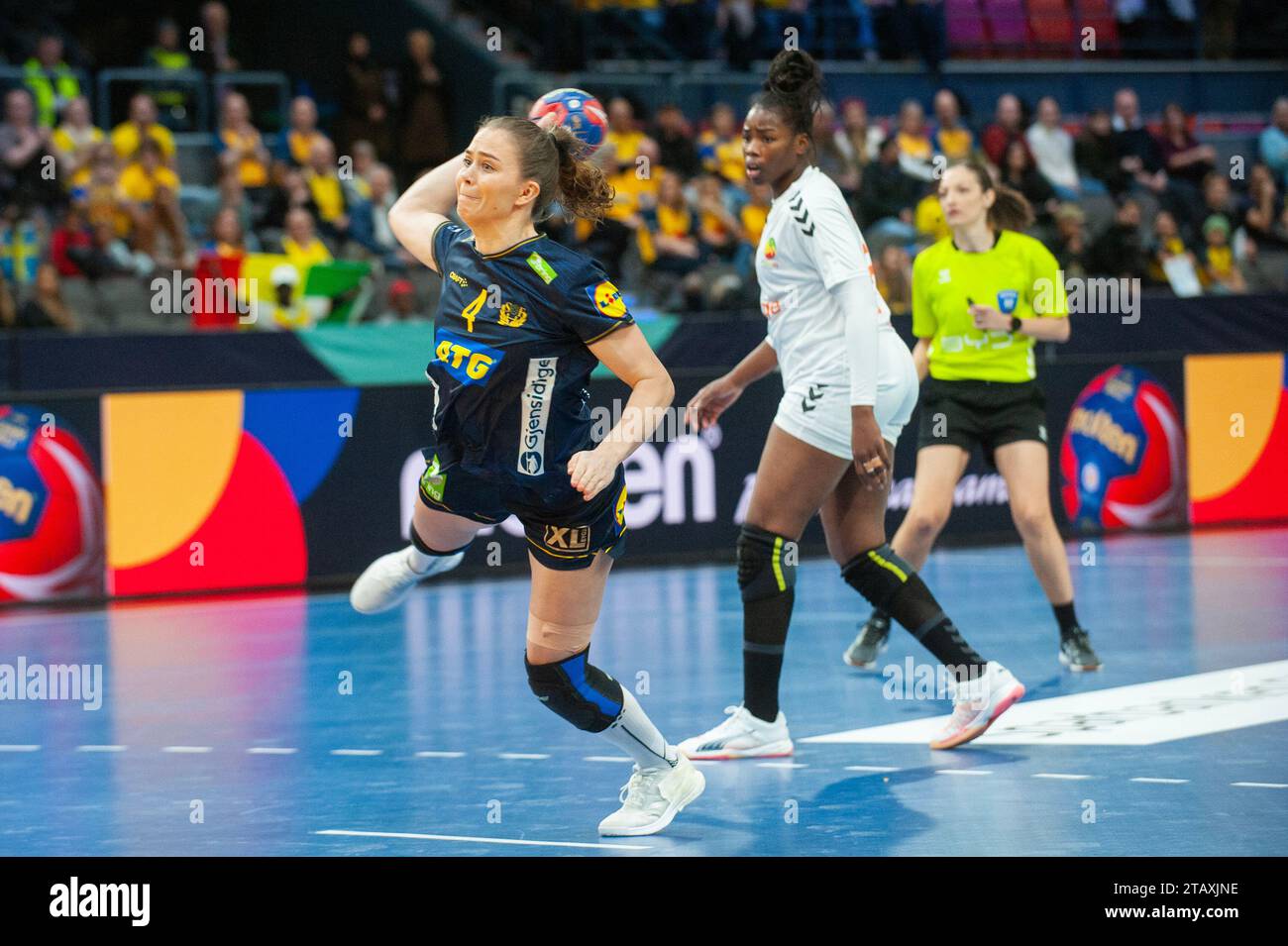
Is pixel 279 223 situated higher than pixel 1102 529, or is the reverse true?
pixel 279 223

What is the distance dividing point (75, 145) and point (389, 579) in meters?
10.1

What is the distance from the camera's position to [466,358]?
507cm

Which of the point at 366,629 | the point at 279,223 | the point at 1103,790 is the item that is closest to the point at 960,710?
the point at 1103,790

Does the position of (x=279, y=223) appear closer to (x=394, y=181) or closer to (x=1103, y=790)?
(x=394, y=181)

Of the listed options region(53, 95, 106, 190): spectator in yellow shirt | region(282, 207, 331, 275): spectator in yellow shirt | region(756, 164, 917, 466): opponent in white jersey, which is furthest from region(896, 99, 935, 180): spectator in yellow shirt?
region(756, 164, 917, 466): opponent in white jersey

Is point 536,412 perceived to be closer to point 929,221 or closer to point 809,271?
point 809,271

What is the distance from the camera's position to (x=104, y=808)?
5.99 metres

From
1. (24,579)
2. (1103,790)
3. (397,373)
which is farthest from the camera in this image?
(397,373)

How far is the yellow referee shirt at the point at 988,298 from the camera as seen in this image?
8.23m

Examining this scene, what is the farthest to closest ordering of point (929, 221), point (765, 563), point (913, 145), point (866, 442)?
1. point (913, 145)
2. point (929, 221)
3. point (765, 563)
4. point (866, 442)

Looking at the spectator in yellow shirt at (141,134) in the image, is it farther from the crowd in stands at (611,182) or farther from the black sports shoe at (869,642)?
the black sports shoe at (869,642)

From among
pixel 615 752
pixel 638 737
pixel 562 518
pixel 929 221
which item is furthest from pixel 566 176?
pixel 929 221

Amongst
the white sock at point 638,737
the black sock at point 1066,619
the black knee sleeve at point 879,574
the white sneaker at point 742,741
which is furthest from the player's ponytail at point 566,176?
the black sock at point 1066,619

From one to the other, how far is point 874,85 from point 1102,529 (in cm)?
786
